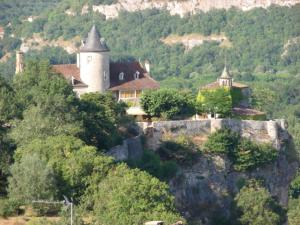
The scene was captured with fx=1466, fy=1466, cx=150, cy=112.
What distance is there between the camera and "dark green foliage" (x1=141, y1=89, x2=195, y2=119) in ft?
233

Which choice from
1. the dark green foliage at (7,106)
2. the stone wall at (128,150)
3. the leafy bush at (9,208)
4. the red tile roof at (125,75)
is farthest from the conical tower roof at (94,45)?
the leafy bush at (9,208)

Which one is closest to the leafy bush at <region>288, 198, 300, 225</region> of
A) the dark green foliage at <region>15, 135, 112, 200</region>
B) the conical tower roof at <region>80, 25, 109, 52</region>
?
the conical tower roof at <region>80, 25, 109, 52</region>

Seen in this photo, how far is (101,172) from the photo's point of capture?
55.9 meters

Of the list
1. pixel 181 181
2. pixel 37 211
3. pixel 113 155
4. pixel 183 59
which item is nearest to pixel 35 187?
pixel 37 211

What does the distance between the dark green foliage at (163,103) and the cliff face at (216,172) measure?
163 cm

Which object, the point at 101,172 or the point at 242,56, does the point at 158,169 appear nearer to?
the point at 101,172

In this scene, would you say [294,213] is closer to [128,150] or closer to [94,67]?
[94,67]

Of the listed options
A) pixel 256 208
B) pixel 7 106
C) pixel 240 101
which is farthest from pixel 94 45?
pixel 7 106

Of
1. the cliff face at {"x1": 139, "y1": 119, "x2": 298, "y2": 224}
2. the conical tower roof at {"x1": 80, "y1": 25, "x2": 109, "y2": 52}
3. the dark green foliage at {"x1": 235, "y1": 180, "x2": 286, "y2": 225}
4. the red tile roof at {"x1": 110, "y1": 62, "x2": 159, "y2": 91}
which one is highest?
the conical tower roof at {"x1": 80, "y1": 25, "x2": 109, "y2": 52}

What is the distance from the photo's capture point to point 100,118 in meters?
65.3

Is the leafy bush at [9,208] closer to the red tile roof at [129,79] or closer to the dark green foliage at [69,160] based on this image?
the dark green foliage at [69,160]

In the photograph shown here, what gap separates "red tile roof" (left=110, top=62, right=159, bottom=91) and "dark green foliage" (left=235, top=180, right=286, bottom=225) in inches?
364

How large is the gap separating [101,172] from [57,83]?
8711mm

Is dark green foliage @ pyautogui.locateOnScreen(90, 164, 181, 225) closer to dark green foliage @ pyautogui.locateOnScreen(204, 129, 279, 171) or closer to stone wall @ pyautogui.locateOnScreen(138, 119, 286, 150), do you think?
stone wall @ pyautogui.locateOnScreen(138, 119, 286, 150)
